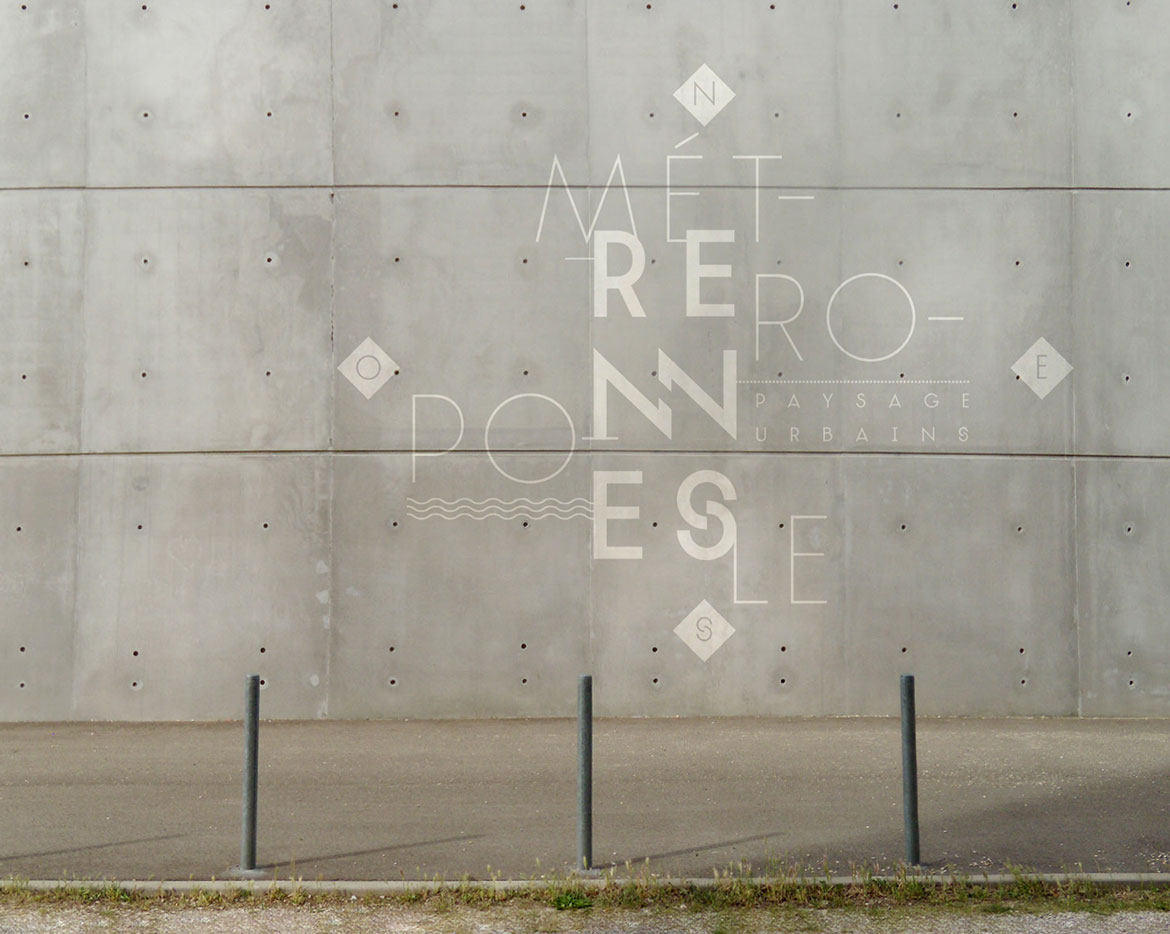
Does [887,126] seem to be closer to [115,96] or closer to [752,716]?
[752,716]

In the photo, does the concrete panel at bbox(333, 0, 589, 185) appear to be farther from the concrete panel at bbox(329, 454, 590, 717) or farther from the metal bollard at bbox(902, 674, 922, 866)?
the metal bollard at bbox(902, 674, 922, 866)

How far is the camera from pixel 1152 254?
33.7 feet

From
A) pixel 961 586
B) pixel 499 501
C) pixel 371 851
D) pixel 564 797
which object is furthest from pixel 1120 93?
pixel 371 851

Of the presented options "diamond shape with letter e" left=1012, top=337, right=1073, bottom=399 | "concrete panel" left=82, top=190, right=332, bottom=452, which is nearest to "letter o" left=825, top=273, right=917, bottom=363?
"diamond shape with letter e" left=1012, top=337, right=1073, bottom=399

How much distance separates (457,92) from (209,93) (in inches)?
94.3

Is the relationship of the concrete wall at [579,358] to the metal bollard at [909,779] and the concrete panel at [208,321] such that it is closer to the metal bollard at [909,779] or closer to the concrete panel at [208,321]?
the concrete panel at [208,321]

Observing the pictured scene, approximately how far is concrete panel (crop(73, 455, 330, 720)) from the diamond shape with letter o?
0.83m

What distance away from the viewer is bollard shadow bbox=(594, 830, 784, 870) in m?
5.53

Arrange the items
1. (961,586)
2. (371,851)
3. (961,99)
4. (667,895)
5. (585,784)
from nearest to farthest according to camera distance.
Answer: (667,895) → (585,784) → (371,851) → (961,586) → (961,99)

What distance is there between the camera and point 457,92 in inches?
401

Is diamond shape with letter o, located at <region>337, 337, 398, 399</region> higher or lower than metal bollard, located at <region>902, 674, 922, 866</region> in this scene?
higher

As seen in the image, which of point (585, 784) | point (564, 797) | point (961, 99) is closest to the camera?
point (585, 784)

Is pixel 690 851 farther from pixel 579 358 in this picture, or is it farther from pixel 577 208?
pixel 577 208

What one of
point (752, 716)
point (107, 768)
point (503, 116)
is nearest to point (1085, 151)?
point (503, 116)
